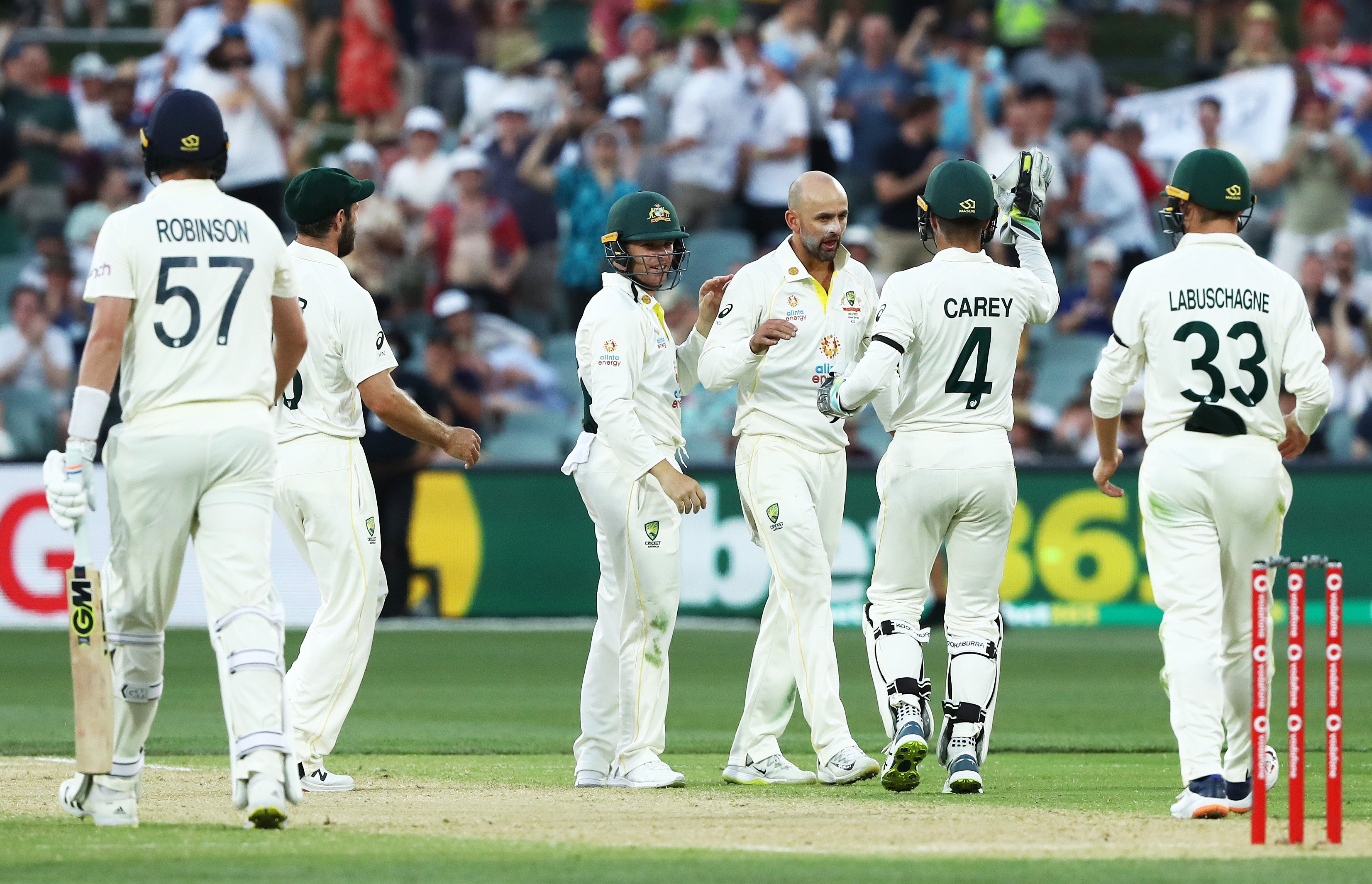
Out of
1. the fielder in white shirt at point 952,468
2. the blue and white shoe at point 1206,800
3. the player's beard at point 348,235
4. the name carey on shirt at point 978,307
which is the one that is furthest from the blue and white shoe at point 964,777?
the player's beard at point 348,235

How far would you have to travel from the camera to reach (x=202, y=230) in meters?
6.83

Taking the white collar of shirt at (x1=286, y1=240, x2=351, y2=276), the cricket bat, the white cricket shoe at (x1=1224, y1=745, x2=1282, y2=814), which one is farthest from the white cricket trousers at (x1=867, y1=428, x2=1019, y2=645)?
the cricket bat

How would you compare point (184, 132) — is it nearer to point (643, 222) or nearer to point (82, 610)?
point (82, 610)

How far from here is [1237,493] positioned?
24.6ft

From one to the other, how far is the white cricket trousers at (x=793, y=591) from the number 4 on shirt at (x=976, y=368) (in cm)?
A: 73

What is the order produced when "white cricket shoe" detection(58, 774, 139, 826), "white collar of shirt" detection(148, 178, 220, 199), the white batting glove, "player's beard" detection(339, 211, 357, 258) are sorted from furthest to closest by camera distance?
"player's beard" detection(339, 211, 357, 258), "white cricket shoe" detection(58, 774, 139, 826), "white collar of shirt" detection(148, 178, 220, 199), the white batting glove

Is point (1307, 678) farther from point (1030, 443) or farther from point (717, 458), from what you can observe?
point (717, 458)

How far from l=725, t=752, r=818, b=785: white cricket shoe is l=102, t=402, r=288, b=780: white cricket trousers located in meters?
2.57

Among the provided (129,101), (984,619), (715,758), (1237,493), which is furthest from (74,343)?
(1237,493)

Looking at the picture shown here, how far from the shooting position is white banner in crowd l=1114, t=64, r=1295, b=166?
20875 millimetres

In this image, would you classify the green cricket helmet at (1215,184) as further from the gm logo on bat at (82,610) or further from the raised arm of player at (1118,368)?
the gm logo on bat at (82,610)

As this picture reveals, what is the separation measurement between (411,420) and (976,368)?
2433 millimetres

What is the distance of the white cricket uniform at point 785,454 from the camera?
8.52 meters

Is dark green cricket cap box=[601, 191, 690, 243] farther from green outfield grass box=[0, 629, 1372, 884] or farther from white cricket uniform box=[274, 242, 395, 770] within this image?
green outfield grass box=[0, 629, 1372, 884]
